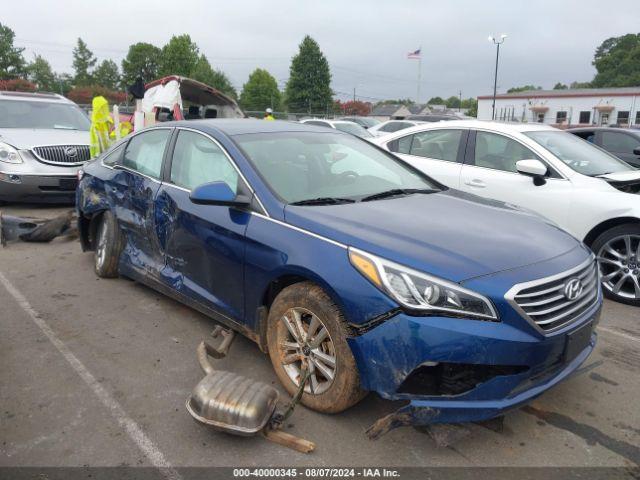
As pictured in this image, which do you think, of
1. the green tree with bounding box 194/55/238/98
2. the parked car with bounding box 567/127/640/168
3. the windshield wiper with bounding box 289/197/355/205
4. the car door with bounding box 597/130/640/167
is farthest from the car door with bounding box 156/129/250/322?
the green tree with bounding box 194/55/238/98

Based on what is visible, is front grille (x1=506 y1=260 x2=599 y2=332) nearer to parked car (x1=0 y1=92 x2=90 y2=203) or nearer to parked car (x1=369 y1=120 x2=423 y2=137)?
parked car (x1=0 y1=92 x2=90 y2=203)

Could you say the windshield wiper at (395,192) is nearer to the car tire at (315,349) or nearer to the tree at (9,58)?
the car tire at (315,349)

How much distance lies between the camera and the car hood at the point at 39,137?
25.7 ft

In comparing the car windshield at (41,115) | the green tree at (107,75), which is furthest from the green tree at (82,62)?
the car windshield at (41,115)

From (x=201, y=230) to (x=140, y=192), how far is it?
1.05m

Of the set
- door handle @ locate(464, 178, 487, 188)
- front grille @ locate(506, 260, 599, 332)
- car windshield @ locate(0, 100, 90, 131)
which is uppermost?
car windshield @ locate(0, 100, 90, 131)

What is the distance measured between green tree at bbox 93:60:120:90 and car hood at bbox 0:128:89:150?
88.0 meters

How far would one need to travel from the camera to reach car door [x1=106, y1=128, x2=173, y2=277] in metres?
4.14

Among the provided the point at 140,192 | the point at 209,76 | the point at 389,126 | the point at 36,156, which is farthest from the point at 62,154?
the point at 209,76

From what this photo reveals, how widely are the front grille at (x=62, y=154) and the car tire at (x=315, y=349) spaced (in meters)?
6.24

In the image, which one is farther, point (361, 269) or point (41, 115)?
point (41, 115)

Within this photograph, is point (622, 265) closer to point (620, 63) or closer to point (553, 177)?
point (553, 177)

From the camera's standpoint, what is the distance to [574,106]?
2491 inches

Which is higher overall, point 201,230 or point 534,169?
point 534,169
